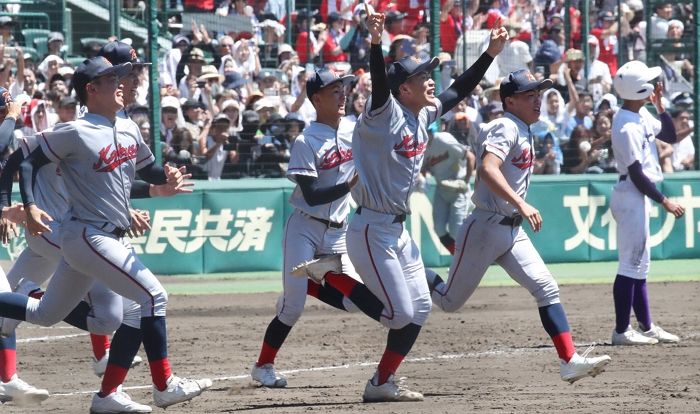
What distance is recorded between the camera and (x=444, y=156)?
49.2ft

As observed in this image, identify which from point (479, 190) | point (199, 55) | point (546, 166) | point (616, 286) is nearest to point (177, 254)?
point (199, 55)

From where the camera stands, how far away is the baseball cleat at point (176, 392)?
6.83 meters

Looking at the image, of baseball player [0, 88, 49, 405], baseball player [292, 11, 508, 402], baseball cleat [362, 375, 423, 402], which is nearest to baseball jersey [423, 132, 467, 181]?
baseball player [292, 11, 508, 402]

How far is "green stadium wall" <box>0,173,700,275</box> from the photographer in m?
15.1

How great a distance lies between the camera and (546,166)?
16422 millimetres

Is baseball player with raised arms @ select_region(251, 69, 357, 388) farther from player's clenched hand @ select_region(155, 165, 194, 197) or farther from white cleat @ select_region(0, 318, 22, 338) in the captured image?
white cleat @ select_region(0, 318, 22, 338)

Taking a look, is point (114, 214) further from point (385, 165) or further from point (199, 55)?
point (199, 55)

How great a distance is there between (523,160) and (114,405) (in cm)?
285

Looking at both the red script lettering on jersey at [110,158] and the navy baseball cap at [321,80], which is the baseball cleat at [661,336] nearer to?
the navy baseball cap at [321,80]

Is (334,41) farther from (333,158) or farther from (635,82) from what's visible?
(333,158)

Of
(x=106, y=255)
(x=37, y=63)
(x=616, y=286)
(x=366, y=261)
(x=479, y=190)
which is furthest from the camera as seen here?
(x=37, y=63)

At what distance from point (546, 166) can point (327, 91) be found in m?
8.70

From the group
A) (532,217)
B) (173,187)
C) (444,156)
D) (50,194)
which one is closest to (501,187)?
(532,217)

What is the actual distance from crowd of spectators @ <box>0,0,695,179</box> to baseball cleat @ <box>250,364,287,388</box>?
7.27 metres
